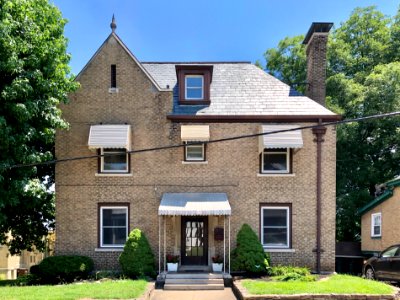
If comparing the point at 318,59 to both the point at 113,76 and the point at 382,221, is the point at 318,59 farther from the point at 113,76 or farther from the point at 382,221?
the point at 382,221

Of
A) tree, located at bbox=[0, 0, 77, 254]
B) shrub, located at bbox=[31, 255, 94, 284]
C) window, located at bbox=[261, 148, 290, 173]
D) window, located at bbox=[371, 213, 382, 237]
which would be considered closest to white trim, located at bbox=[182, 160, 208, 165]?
window, located at bbox=[261, 148, 290, 173]

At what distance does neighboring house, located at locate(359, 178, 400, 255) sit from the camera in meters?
20.0

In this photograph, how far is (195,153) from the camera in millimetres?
16844

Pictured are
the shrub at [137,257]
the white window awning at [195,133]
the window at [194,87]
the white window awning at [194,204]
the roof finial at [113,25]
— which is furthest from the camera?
the window at [194,87]

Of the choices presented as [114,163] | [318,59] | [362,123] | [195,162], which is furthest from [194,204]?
[362,123]

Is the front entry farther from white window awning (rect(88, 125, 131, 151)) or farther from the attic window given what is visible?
the attic window

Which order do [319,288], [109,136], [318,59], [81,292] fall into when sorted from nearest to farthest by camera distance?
[81,292], [319,288], [109,136], [318,59]

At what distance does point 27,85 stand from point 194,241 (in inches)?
337

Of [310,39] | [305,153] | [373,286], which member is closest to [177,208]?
[305,153]

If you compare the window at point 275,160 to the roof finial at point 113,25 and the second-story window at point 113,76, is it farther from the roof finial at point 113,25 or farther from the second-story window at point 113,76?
the roof finial at point 113,25

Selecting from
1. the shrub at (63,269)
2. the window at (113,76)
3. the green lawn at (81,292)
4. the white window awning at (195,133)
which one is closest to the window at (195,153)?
the white window awning at (195,133)

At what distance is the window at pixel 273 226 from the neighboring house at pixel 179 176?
40 millimetres

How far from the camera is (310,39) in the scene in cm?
1883

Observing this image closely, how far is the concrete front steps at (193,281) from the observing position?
14094mm
